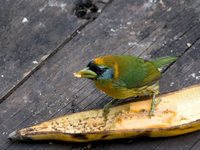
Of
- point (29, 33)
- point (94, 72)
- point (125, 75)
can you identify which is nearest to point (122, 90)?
point (125, 75)

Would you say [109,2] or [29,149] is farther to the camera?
[109,2]

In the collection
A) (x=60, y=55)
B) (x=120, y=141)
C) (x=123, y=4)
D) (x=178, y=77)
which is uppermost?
(x=123, y=4)

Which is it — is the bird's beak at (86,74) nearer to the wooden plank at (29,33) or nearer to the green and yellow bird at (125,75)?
the green and yellow bird at (125,75)

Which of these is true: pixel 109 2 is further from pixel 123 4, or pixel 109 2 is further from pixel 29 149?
pixel 29 149

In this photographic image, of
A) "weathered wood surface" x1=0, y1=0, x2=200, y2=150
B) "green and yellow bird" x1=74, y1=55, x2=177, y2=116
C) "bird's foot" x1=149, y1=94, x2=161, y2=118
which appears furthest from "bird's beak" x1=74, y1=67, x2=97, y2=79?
"bird's foot" x1=149, y1=94, x2=161, y2=118

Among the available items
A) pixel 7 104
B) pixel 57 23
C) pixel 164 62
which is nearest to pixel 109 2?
pixel 57 23

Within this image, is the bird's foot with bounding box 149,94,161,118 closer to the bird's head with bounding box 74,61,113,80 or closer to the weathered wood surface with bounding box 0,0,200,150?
the weathered wood surface with bounding box 0,0,200,150
